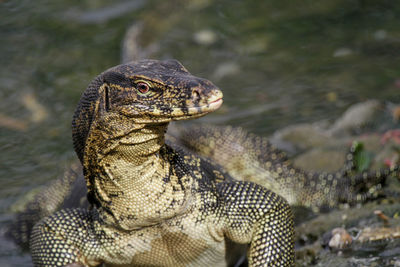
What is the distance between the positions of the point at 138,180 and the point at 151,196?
0.18 meters

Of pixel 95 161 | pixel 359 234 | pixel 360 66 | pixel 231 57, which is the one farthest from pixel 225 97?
pixel 95 161

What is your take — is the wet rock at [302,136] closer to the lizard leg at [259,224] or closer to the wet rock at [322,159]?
the wet rock at [322,159]

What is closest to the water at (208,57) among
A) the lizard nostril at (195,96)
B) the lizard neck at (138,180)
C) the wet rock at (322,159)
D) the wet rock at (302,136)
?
the wet rock at (302,136)

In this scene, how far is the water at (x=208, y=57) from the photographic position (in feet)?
30.8

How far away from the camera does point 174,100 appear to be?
3975 mm

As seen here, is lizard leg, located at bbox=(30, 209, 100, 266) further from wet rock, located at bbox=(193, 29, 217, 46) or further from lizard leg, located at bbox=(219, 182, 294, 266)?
wet rock, located at bbox=(193, 29, 217, 46)

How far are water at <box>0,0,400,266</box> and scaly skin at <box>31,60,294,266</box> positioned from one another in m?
2.61

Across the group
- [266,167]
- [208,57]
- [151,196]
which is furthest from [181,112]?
[208,57]

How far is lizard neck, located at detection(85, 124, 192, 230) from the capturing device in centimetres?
426

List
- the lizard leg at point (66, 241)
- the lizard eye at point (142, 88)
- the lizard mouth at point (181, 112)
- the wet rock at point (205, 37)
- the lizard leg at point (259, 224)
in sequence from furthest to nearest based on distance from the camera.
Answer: the wet rock at point (205, 37) < the lizard leg at point (66, 241) < the lizard leg at point (259, 224) < the lizard eye at point (142, 88) < the lizard mouth at point (181, 112)

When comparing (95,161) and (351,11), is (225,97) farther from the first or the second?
(95,161)

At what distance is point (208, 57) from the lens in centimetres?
1212

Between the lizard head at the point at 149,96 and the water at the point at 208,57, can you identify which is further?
the water at the point at 208,57

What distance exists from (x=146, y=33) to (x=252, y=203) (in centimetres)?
669
